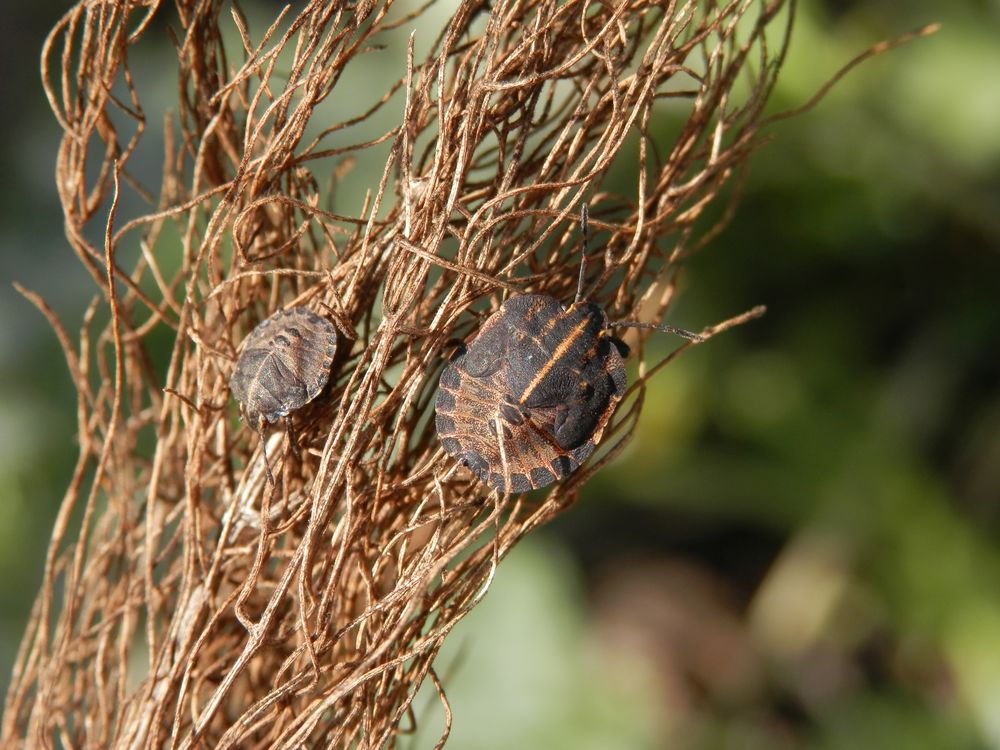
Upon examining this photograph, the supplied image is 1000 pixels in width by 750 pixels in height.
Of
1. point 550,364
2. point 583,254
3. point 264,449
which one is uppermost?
point 583,254

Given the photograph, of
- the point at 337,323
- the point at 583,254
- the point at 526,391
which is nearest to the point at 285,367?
the point at 337,323

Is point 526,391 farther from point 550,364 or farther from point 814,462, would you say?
point 814,462

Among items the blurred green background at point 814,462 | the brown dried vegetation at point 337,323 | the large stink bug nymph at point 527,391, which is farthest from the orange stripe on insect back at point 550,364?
the blurred green background at point 814,462

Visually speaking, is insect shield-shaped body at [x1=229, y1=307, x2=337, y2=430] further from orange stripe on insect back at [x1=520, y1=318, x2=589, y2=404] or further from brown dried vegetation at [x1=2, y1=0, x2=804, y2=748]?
orange stripe on insect back at [x1=520, y1=318, x2=589, y2=404]

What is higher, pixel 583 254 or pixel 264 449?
pixel 583 254

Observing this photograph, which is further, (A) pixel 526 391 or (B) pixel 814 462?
(B) pixel 814 462

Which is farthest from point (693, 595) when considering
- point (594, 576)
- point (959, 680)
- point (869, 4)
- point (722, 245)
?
point (869, 4)

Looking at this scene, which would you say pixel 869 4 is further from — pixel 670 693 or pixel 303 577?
pixel 303 577
